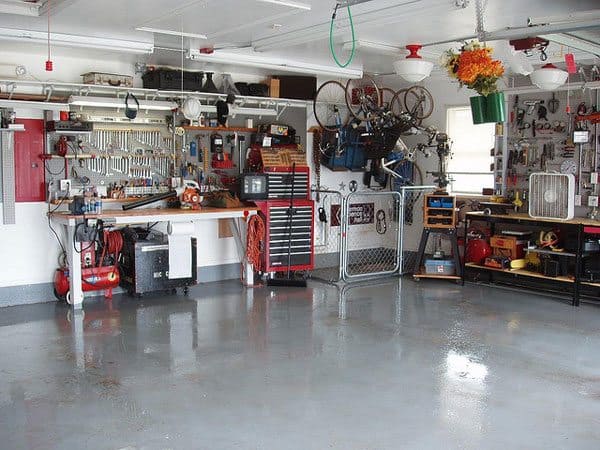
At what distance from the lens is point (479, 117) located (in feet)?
15.7

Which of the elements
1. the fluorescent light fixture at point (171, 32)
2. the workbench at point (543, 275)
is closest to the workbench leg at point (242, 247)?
the fluorescent light fixture at point (171, 32)

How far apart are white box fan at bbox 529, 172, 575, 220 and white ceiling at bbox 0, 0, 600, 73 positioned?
184 centimetres

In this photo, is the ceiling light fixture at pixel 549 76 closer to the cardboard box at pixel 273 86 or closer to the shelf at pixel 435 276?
the shelf at pixel 435 276

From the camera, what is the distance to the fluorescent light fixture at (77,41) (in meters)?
5.44

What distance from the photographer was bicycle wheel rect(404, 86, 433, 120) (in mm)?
8266

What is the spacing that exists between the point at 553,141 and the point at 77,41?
5151 millimetres

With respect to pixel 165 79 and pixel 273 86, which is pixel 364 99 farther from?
pixel 165 79

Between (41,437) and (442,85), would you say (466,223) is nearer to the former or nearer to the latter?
(442,85)

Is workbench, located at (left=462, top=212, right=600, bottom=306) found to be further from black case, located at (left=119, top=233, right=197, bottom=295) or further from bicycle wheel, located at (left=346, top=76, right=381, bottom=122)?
black case, located at (left=119, top=233, right=197, bottom=295)

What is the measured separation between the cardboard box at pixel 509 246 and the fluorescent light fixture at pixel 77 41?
4344 mm

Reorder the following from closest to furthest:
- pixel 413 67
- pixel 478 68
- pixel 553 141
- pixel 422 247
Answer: pixel 478 68 < pixel 413 67 < pixel 553 141 < pixel 422 247

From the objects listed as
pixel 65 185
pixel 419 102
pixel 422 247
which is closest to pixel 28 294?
pixel 65 185

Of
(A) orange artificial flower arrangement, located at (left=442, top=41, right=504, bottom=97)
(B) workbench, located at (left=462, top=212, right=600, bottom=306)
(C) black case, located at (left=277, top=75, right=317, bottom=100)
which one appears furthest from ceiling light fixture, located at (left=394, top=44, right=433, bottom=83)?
(C) black case, located at (left=277, top=75, right=317, bottom=100)

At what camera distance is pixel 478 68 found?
4441mm
